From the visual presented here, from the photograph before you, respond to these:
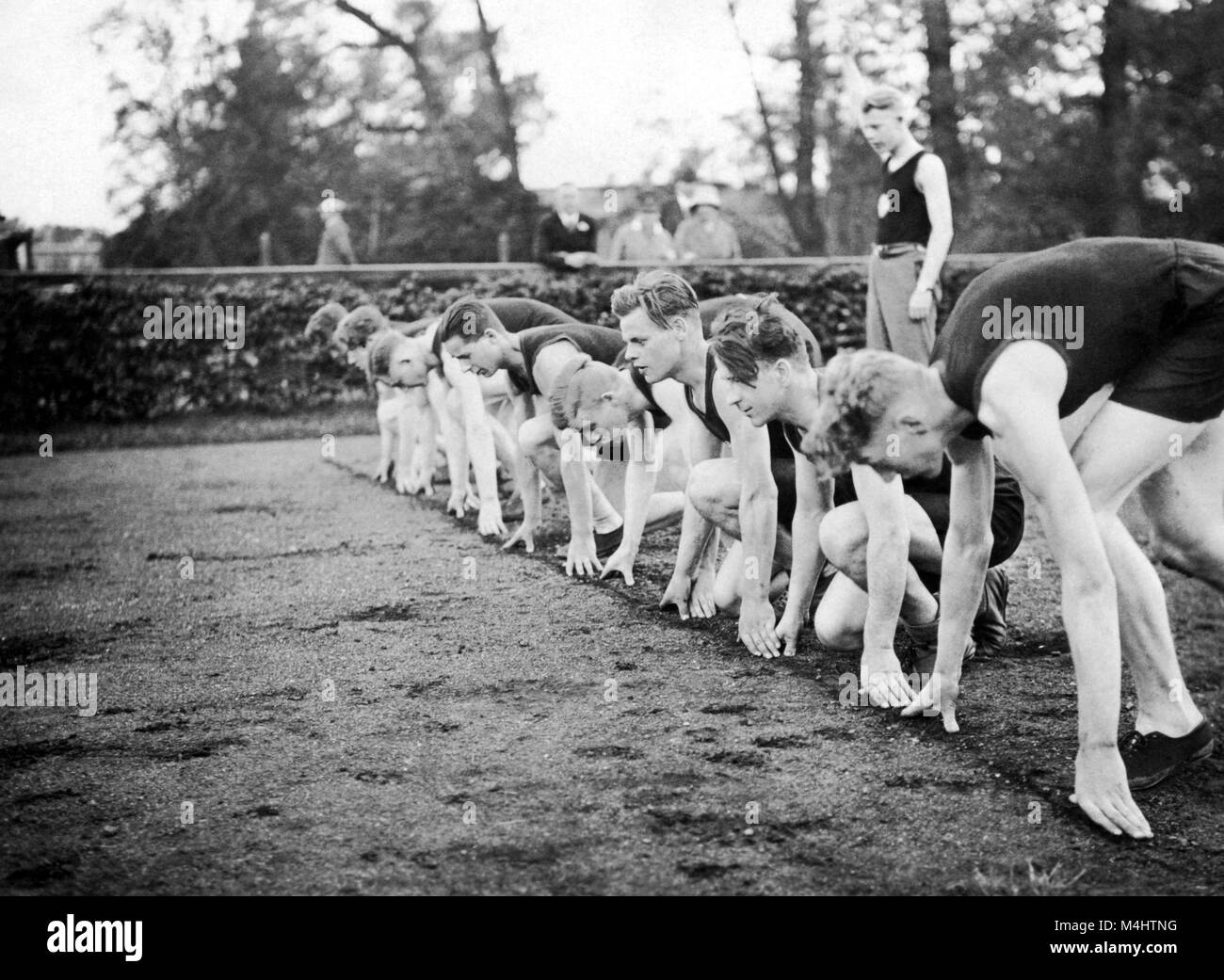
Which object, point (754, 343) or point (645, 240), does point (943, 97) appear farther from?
point (754, 343)

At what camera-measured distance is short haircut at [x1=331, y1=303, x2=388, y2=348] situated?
9.11 meters

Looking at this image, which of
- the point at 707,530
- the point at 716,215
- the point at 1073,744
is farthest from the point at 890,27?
the point at 1073,744

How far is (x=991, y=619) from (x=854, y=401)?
1924 mm

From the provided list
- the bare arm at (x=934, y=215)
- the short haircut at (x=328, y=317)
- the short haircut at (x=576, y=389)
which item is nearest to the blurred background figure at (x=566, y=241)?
the short haircut at (x=328, y=317)

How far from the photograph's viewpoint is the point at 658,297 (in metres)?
4.83

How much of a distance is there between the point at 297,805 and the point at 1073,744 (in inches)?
84.1

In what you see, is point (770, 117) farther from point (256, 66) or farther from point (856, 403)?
point (856, 403)

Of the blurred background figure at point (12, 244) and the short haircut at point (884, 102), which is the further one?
the blurred background figure at point (12, 244)

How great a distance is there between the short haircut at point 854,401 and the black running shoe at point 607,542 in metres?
3.59

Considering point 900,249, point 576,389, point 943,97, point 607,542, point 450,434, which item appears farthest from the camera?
point 943,97

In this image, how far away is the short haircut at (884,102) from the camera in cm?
689

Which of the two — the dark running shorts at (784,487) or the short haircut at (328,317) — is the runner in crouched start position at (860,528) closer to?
the dark running shorts at (784,487)

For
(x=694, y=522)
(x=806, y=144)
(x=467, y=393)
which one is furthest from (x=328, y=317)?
(x=806, y=144)

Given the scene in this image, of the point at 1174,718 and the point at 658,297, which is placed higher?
the point at 658,297
